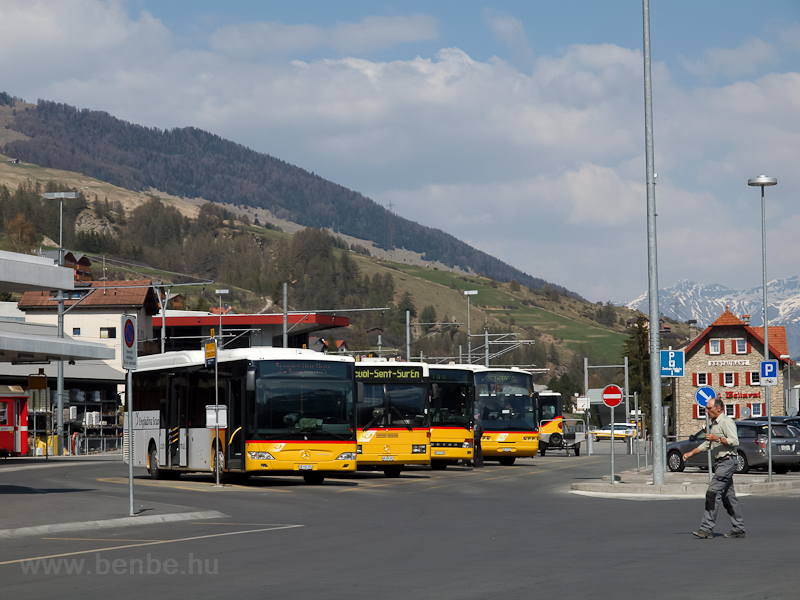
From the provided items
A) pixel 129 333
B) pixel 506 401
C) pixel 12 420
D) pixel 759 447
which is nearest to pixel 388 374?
pixel 506 401

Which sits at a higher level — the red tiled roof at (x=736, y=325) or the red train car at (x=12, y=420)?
the red tiled roof at (x=736, y=325)

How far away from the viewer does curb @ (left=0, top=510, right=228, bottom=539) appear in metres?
14.6

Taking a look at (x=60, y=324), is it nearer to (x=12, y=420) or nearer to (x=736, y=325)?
(x=12, y=420)

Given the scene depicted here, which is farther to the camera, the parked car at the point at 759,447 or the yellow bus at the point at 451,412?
the yellow bus at the point at 451,412

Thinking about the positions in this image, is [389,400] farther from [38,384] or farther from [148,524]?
[38,384]

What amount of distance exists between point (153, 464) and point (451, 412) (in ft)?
29.3

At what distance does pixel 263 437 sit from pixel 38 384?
73.2 ft

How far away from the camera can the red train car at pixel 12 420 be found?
145ft

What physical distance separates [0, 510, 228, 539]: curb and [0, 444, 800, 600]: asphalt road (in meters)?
0.39

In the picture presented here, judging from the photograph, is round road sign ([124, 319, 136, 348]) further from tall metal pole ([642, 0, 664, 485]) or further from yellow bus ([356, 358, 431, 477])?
yellow bus ([356, 358, 431, 477])

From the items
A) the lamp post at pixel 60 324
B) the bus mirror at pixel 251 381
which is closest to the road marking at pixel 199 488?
the bus mirror at pixel 251 381

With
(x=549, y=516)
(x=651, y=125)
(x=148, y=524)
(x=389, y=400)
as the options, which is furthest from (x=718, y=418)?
(x=389, y=400)

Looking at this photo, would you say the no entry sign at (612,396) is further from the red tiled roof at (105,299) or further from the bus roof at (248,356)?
the red tiled roof at (105,299)

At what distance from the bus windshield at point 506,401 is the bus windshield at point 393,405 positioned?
826 centimetres
